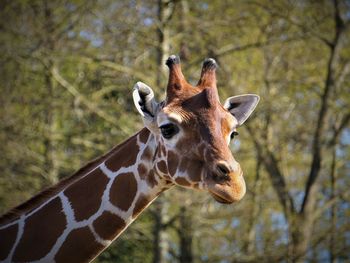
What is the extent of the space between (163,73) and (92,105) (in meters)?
1.73

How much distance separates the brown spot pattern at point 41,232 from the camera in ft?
15.7

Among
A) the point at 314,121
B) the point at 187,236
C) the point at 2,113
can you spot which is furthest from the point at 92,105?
the point at 314,121

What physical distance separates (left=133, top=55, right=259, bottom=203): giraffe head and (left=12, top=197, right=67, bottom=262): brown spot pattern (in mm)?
1042

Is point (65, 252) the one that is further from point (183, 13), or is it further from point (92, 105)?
point (183, 13)

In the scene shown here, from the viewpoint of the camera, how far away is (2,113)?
1309 centimetres

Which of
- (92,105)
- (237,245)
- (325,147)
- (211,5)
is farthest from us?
(237,245)

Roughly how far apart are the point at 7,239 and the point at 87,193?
0.85 m

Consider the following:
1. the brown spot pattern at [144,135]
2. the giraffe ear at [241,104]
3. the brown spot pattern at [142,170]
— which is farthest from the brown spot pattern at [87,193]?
the giraffe ear at [241,104]

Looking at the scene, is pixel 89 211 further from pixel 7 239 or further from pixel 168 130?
pixel 168 130

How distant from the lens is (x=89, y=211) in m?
4.89

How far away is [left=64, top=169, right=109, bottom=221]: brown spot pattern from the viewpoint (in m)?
4.89

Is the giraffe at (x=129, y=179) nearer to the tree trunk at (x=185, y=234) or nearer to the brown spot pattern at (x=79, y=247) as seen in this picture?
the brown spot pattern at (x=79, y=247)

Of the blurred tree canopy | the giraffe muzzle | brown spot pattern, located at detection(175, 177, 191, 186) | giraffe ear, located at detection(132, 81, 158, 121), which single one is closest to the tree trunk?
the blurred tree canopy

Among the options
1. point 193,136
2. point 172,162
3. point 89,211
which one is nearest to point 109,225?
point 89,211
